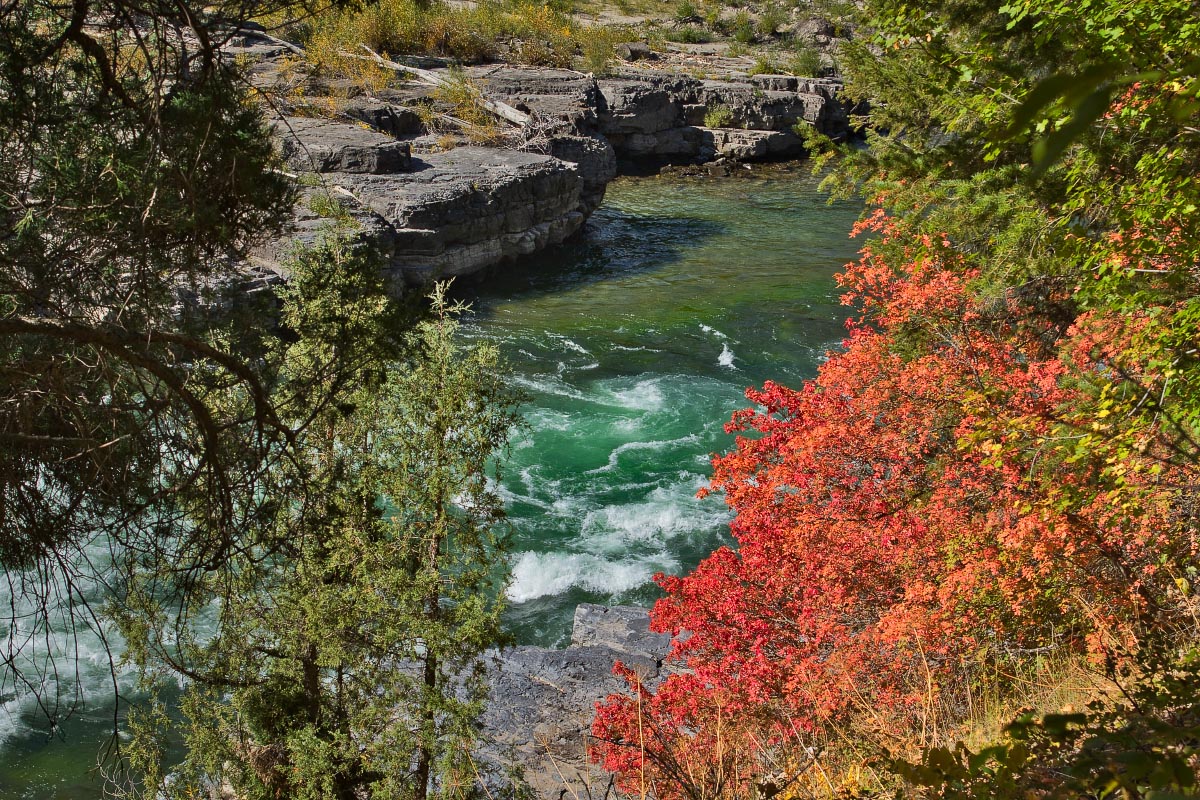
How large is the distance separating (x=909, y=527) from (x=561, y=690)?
4.19 meters

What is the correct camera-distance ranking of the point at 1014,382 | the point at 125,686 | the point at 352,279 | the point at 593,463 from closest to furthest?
the point at 352,279 < the point at 1014,382 < the point at 125,686 < the point at 593,463

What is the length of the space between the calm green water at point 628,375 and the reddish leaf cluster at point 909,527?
3399 millimetres

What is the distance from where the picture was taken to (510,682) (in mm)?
9820

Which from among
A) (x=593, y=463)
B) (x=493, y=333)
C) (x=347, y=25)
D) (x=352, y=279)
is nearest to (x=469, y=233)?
(x=493, y=333)

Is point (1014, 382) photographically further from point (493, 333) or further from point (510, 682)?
point (493, 333)

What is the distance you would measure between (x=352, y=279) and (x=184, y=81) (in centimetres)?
139

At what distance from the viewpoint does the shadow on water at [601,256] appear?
2175cm

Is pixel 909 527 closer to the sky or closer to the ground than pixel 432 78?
closer to the ground

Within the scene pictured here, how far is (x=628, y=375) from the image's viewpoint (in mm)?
17375

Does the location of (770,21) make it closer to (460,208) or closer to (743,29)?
(743,29)

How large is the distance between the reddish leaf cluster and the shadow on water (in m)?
12.4

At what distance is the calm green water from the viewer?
37.7ft

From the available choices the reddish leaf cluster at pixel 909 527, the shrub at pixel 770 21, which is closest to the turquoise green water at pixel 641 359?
the reddish leaf cluster at pixel 909 527

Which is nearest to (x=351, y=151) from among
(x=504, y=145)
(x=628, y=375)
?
(x=504, y=145)
